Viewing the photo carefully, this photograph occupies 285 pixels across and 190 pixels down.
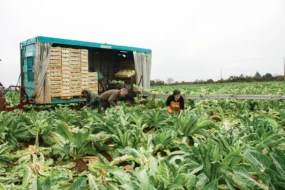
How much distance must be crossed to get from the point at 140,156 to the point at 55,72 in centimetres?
801

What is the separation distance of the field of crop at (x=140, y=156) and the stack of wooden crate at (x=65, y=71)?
4662mm

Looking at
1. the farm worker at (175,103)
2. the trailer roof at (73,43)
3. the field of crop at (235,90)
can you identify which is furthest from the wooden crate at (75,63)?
the farm worker at (175,103)

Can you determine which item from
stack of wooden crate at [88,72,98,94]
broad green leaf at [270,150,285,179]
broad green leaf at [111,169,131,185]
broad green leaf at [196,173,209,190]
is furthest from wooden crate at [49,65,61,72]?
broad green leaf at [270,150,285,179]

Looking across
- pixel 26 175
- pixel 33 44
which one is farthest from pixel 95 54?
pixel 26 175

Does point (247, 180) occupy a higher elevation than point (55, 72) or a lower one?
lower

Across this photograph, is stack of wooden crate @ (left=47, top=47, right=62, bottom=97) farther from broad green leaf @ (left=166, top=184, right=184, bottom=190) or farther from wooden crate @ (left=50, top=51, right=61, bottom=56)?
broad green leaf @ (left=166, top=184, right=184, bottom=190)

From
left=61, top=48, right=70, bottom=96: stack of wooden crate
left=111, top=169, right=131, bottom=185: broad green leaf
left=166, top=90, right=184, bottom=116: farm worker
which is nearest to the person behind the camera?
left=111, top=169, right=131, bottom=185: broad green leaf

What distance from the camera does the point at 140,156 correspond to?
10.1ft

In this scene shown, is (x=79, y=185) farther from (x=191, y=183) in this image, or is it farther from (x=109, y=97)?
(x=109, y=97)

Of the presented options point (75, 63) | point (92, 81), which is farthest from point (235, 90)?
point (75, 63)

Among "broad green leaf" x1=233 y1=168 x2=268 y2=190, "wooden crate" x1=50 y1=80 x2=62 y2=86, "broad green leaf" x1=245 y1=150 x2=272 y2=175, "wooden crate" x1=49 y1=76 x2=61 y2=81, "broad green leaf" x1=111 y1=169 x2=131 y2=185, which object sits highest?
"wooden crate" x1=49 y1=76 x2=61 y2=81

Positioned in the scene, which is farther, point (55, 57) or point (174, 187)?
point (55, 57)

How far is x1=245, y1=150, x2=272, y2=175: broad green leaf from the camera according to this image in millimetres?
2102

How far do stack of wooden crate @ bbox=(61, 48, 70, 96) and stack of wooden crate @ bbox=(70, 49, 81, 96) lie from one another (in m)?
0.17
